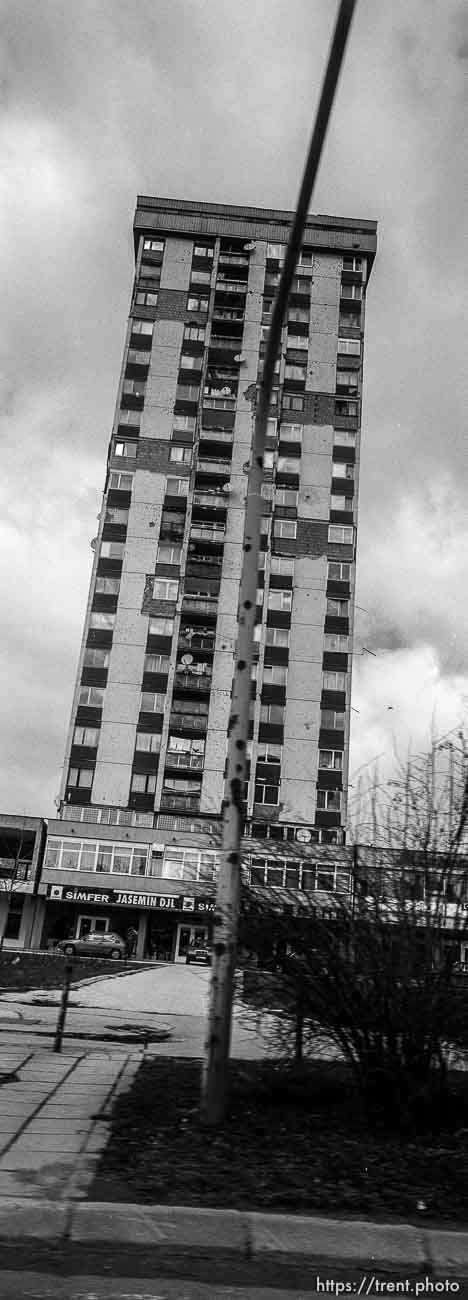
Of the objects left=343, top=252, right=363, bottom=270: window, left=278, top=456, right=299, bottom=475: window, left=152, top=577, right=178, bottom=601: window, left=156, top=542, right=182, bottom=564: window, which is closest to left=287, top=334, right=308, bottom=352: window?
left=343, top=252, right=363, bottom=270: window

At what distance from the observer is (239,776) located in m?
6.39

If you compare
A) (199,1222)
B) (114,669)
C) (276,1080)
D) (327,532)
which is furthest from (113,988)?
(327,532)

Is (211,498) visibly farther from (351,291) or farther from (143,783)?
(351,291)

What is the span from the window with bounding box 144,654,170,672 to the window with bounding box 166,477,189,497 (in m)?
11.1

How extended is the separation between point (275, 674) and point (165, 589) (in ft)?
28.8

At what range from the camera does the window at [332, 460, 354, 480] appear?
62.5 m

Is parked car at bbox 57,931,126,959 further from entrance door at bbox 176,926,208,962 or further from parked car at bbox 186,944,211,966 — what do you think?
entrance door at bbox 176,926,208,962

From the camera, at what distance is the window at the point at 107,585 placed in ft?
192

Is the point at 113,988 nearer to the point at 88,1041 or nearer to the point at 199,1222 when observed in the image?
the point at 88,1041

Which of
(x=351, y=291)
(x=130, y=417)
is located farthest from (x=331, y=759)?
(x=351, y=291)

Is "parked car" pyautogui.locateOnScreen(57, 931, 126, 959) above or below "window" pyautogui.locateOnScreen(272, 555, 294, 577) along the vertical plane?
below

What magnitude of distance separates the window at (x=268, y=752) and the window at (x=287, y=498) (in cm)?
1598

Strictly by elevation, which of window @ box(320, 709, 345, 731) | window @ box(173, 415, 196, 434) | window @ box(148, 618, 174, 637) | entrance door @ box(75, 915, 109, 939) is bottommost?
entrance door @ box(75, 915, 109, 939)

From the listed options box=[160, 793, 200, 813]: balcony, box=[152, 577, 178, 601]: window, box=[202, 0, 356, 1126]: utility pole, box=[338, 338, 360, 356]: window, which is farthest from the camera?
box=[338, 338, 360, 356]: window
